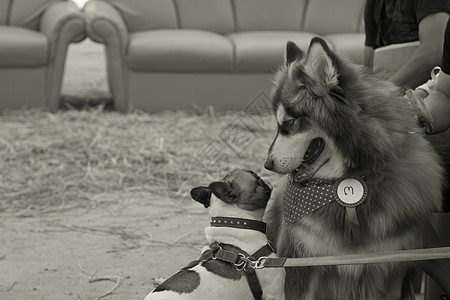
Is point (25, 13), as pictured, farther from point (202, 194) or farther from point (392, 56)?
point (202, 194)

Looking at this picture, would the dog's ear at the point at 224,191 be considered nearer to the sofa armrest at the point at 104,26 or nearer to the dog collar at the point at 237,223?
the dog collar at the point at 237,223

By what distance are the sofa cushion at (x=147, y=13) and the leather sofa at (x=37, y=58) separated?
0.55 m

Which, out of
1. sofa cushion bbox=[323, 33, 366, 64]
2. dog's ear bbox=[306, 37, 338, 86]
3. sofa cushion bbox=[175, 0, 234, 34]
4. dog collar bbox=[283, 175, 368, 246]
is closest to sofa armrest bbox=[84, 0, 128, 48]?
sofa cushion bbox=[175, 0, 234, 34]

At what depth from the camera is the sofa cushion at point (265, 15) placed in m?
7.83

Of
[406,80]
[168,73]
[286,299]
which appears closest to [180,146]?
[168,73]

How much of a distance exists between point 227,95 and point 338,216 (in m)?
5.05

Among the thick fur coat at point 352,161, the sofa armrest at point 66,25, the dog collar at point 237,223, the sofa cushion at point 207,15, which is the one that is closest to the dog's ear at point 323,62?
the thick fur coat at point 352,161

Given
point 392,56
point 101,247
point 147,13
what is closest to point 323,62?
point 392,56

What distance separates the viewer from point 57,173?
4.90 meters

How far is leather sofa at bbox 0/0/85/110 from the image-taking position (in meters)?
6.74

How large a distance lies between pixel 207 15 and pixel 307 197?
5705mm

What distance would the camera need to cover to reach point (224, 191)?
7.97 feet

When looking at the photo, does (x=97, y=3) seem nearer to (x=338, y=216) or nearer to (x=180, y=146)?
(x=180, y=146)

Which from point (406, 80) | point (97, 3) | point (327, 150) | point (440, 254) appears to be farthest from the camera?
point (97, 3)
